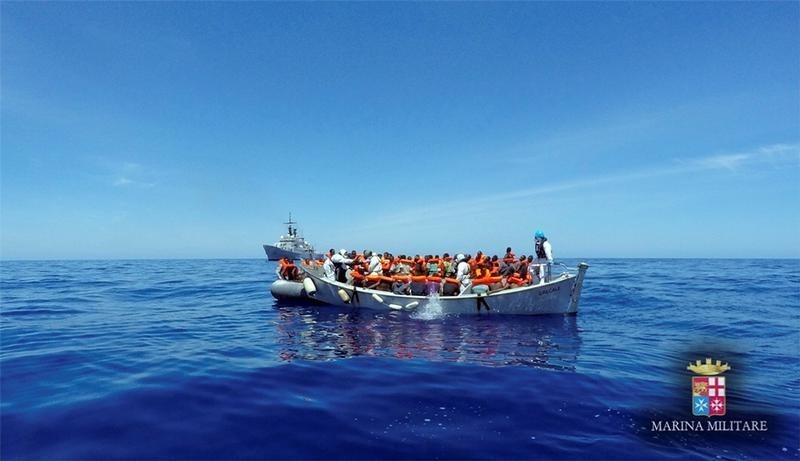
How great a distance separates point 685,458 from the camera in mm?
5305

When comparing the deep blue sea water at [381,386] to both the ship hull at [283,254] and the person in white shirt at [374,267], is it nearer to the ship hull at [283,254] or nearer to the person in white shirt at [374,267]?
the person in white shirt at [374,267]

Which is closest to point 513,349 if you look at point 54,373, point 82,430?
point 82,430

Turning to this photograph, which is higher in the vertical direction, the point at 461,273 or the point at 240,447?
the point at 461,273

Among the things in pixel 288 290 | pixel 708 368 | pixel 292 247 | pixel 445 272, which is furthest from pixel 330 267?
pixel 292 247

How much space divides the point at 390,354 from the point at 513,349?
355cm

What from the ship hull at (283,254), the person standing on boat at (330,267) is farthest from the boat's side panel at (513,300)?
the ship hull at (283,254)

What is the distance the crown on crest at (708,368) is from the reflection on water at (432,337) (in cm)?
271

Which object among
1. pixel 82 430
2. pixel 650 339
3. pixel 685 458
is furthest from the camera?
pixel 650 339

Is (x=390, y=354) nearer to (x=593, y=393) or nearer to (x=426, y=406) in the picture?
(x=426, y=406)

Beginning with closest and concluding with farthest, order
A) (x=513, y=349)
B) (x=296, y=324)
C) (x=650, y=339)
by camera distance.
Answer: (x=513, y=349) → (x=650, y=339) → (x=296, y=324)

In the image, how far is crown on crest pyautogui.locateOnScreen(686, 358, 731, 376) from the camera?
9.77 m

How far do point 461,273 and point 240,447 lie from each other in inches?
513

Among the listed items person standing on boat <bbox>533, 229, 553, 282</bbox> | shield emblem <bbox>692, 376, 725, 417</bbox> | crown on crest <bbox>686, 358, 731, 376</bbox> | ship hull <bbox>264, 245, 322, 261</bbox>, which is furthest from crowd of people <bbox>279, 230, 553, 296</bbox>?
ship hull <bbox>264, 245, 322, 261</bbox>

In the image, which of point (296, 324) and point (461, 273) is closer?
point (296, 324)
